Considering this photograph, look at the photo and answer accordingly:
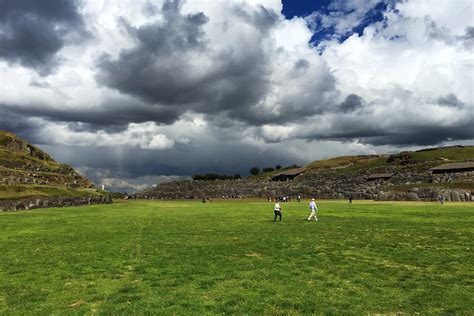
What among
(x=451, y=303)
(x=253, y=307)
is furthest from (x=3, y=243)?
(x=451, y=303)

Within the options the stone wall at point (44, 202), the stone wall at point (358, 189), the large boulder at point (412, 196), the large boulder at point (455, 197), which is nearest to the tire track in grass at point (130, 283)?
the stone wall at point (44, 202)

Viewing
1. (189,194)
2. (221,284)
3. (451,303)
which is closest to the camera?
(451,303)

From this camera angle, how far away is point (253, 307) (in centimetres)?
1271

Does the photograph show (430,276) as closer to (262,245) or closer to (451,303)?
(451,303)

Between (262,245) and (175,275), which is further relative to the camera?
(262,245)

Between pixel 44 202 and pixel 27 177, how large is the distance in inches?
1127

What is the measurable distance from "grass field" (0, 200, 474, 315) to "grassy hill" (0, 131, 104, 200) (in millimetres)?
64756

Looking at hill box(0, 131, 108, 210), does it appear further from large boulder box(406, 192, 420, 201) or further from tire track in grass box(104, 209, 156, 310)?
large boulder box(406, 192, 420, 201)

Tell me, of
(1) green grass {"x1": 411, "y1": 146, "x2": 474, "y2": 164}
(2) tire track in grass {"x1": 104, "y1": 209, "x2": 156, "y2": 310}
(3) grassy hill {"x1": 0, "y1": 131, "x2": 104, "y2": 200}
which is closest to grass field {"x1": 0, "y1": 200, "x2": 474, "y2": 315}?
(2) tire track in grass {"x1": 104, "y1": 209, "x2": 156, "y2": 310}

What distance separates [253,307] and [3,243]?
2166cm

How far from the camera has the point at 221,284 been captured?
1556 cm

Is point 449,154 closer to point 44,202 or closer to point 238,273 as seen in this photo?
point 44,202

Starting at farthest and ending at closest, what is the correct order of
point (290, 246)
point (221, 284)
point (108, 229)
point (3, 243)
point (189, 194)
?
1. point (189, 194)
2. point (108, 229)
3. point (3, 243)
4. point (290, 246)
5. point (221, 284)

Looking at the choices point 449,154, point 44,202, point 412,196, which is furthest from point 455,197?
point 449,154
